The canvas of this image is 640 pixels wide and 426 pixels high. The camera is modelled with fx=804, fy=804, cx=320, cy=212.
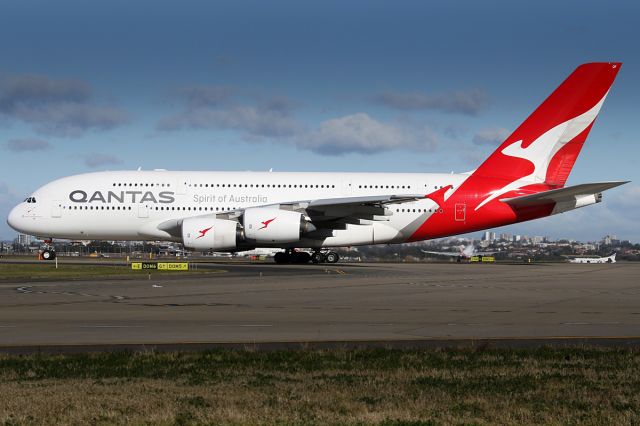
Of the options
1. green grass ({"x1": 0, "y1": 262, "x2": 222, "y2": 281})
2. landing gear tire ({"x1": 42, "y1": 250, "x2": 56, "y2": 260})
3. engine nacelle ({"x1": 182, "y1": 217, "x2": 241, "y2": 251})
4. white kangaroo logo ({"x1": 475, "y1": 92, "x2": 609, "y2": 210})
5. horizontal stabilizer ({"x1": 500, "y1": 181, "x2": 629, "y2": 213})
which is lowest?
green grass ({"x1": 0, "y1": 262, "x2": 222, "y2": 281})

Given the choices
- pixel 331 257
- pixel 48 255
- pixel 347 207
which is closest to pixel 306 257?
pixel 331 257

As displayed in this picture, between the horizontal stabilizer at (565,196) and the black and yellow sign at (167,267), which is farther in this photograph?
the horizontal stabilizer at (565,196)

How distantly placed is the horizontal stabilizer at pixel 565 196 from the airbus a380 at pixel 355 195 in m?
0.12

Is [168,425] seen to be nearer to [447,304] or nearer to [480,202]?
[447,304]

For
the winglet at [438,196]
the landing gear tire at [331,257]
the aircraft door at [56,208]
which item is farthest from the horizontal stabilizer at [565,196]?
the aircraft door at [56,208]

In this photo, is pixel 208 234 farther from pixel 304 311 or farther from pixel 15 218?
pixel 304 311

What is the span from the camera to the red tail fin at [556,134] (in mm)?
46562

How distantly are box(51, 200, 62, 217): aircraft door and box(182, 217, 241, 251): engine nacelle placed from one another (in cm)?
864

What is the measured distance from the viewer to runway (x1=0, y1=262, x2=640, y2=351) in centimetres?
1483

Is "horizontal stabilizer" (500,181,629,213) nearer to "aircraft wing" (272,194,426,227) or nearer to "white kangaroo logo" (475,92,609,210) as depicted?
"white kangaroo logo" (475,92,609,210)

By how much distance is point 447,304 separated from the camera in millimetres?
21672

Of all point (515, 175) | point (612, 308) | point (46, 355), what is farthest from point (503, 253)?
point (46, 355)

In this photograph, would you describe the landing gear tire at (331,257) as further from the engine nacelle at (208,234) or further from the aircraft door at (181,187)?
the aircraft door at (181,187)

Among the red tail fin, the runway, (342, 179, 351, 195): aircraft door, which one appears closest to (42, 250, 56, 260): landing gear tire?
(342, 179, 351, 195): aircraft door
